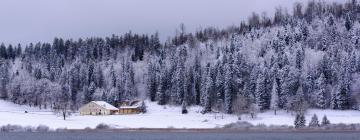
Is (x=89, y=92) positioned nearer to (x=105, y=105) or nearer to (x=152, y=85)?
(x=152, y=85)

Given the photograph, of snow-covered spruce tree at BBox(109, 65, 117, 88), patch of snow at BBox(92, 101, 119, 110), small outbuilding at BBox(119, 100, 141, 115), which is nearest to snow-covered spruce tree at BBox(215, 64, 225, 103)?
small outbuilding at BBox(119, 100, 141, 115)

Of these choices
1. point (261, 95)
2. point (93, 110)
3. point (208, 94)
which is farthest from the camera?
point (93, 110)

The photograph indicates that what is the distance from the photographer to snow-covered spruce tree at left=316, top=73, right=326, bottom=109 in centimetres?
12338

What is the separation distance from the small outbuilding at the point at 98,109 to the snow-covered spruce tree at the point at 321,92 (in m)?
44.2

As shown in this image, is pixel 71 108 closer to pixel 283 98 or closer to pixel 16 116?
pixel 16 116

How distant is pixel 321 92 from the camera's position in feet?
412

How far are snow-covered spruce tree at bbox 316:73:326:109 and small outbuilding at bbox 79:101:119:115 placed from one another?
4421 centimetres

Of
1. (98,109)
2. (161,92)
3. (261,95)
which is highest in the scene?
(161,92)

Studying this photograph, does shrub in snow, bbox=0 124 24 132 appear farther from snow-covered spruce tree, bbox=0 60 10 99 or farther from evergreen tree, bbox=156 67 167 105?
snow-covered spruce tree, bbox=0 60 10 99

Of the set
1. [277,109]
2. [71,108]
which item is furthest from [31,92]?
[277,109]

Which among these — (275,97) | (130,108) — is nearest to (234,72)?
(275,97)

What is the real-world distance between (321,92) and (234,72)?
68.5 ft

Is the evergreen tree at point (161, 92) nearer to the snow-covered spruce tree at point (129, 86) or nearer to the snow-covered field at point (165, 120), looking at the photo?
the snow-covered spruce tree at point (129, 86)

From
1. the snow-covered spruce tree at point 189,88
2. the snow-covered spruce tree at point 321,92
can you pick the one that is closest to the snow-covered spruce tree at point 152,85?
the snow-covered spruce tree at point 189,88
